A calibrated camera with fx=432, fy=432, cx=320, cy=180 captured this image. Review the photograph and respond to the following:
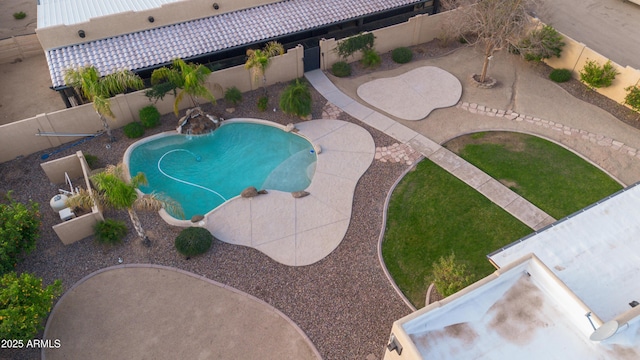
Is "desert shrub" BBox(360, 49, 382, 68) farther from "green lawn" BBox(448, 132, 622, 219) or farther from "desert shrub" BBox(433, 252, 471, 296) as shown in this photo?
"desert shrub" BBox(433, 252, 471, 296)

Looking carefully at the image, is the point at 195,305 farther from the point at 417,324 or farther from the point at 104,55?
the point at 104,55

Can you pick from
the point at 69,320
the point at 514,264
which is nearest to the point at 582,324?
the point at 514,264

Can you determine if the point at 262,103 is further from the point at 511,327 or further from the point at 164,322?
the point at 511,327

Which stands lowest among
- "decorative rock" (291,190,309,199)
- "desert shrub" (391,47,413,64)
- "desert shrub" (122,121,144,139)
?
"decorative rock" (291,190,309,199)

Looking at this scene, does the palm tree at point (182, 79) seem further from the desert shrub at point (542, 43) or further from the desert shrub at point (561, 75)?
the desert shrub at point (561, 75)

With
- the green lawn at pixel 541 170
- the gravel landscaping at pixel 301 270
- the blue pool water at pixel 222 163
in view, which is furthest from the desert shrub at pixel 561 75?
the blue pool water at pixel 222 163

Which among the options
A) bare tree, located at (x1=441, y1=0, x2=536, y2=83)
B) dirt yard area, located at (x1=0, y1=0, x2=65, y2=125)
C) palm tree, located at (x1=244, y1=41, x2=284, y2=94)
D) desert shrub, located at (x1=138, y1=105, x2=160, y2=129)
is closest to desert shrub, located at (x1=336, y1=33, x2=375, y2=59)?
palm tree, located at (x1=244, y1=41, x2=284, y2=94)
